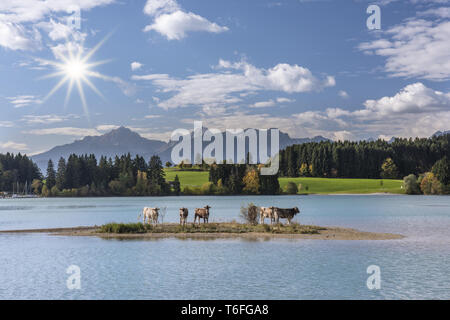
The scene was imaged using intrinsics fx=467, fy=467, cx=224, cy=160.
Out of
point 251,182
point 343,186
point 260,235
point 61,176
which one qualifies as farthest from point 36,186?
point 260,235

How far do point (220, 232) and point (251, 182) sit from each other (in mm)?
141243

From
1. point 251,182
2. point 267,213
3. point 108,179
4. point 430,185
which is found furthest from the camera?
point 108,179

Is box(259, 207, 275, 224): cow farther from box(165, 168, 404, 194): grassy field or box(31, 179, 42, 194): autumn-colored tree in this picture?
box(31, 179, 42, 194): autumn-colored tree

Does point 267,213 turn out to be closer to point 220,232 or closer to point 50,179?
point 220,232

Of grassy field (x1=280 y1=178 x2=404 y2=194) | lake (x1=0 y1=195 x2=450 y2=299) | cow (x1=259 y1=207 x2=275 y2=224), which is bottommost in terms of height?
lake (x1=0 y1=195 x2=450 y2=299)

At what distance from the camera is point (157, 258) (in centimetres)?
2803

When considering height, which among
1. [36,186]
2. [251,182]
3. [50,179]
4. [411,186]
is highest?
[50,179]

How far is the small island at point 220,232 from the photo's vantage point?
38694mm

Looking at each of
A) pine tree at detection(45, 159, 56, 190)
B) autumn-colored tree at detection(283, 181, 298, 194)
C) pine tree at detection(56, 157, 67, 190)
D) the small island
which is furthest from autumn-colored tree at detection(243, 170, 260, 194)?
the small island

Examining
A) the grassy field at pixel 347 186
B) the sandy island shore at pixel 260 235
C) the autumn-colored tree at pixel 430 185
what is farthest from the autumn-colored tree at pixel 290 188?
the sandy island shore at pixel 260 235

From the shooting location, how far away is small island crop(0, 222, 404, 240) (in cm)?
3869

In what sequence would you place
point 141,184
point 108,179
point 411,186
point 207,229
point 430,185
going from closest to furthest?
point 207,229 → point 430,185 → point 411,186 → point 141,184 → point 108,179

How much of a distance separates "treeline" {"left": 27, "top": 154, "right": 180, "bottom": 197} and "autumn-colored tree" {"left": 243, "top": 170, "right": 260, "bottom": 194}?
26.7m

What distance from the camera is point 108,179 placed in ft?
621
